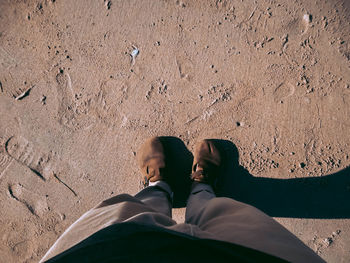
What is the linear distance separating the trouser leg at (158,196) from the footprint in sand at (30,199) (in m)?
0.92

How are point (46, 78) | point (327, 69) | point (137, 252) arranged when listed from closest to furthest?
point (137, 252)
point (327, 69)
point (46, 78)

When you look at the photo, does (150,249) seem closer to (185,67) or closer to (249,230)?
(249,230)

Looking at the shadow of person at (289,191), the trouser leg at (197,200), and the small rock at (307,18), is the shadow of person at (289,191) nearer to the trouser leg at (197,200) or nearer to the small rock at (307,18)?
the trouser leg at (197,200)

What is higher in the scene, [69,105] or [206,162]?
[69,105]

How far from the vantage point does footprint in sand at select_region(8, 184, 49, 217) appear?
6.49 ft

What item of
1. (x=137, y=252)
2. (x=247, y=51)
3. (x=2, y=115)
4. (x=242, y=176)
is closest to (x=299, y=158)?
(x=242, y=176)

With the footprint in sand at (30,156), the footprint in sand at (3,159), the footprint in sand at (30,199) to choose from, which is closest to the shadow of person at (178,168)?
the footprint in sand at (30,156)

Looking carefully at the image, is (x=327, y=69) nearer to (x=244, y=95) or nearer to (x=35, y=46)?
(x=244, y=95)

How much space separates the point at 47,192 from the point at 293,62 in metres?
2.32

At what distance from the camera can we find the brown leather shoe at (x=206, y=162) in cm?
184

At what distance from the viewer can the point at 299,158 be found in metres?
1.85

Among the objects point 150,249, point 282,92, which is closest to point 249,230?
point 150,249

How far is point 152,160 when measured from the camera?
187 cm

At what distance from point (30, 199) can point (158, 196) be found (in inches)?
45.7
